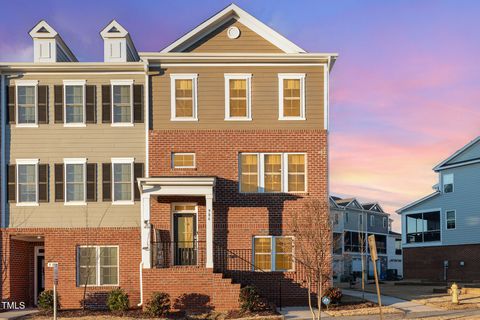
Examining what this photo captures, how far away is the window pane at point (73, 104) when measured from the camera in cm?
2844

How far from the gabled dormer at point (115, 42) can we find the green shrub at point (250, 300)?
11.6 meters

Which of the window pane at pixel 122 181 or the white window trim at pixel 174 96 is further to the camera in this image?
the window pane at pixel 122 181

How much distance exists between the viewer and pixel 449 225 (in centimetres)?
4634

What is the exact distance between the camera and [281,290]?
88.9 ft

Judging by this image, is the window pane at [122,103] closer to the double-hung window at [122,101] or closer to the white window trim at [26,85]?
the double-hung window at [122,101]

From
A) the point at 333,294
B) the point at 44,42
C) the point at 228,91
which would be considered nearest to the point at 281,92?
the point at 228,91

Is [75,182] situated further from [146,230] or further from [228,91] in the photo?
[228,91]

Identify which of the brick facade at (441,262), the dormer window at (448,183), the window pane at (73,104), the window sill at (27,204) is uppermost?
the window pane at (73,104)

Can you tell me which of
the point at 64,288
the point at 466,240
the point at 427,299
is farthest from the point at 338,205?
the point at 64,288

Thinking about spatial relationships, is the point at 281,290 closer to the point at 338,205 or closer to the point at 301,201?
the point at 301,201

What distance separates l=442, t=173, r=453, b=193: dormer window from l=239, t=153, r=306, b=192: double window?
2192 cm

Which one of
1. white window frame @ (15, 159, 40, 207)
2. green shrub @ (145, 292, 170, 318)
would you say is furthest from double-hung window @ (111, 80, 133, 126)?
green shrub @ (145, 292, 170, 318)

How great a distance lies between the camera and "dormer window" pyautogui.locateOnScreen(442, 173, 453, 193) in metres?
46.2

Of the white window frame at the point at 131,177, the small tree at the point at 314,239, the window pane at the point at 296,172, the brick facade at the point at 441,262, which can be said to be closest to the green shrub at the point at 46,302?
the white window frame at the point at 131,177
